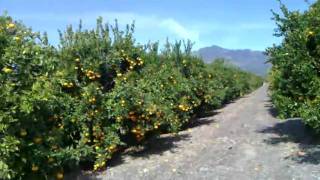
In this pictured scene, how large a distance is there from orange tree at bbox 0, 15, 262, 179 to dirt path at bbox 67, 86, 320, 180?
20.3 inches

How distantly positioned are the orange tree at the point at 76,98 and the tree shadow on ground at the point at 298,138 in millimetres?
2335

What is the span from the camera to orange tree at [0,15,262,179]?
6.49 m

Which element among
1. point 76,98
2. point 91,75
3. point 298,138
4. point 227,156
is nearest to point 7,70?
point 76,98

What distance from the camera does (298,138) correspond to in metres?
12.1

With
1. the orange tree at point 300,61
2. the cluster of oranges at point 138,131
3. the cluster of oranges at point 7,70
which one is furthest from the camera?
the cluster of oranges at point 138,131

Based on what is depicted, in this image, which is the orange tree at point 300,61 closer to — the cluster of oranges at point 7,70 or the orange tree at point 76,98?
the orange tree at point 76,98

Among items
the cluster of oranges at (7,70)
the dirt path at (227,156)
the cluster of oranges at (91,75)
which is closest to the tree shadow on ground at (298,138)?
the dirt path at (227,156)

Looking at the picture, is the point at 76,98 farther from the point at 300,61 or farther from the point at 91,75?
the point at 300,61

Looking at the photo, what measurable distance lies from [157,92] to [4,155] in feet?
16.7

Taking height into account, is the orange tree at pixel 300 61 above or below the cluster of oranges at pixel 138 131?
above

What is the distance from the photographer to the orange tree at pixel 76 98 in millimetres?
6492

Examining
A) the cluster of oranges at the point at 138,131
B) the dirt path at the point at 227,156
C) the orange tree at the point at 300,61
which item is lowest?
the dirt path at the point at 227,156

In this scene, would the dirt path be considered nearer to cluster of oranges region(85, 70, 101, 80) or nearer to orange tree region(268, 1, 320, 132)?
orange tree region(268, 1, 320, 132)

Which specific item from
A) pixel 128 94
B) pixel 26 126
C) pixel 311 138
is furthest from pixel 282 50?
pixel 26 126
